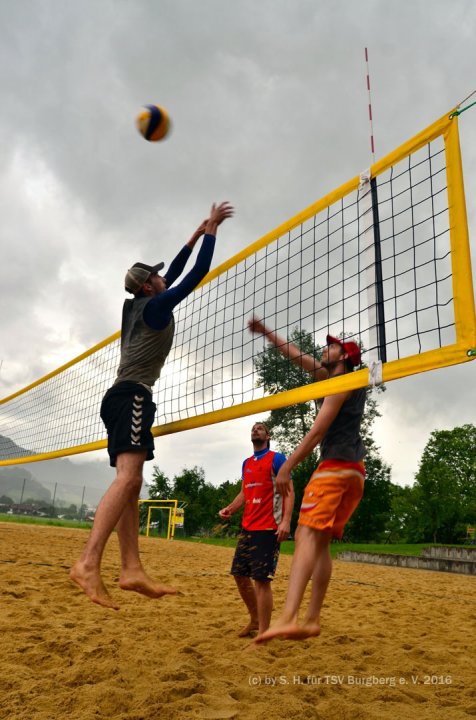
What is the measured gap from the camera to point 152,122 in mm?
3834

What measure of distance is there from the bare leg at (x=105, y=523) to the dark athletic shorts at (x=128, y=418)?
0.05m

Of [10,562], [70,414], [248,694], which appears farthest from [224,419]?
[70,414]

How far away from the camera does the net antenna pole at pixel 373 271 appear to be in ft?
9.16

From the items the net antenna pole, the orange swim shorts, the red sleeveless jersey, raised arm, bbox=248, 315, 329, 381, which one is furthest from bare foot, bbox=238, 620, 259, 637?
the net antenna pole

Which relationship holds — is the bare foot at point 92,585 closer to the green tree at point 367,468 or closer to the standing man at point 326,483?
the standing man at point 326,483

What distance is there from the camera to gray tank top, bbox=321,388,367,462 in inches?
110

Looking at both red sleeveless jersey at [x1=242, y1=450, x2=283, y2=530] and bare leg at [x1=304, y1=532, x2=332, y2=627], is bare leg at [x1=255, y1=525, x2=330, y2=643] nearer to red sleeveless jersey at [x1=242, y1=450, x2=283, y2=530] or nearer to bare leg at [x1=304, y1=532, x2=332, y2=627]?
Answer: bare leg at [x1=304, y1=532, x2=332, y2=627]

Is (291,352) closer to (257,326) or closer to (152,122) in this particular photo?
(257,326)

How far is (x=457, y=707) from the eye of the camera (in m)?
2.51

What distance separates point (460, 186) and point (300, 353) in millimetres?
1259

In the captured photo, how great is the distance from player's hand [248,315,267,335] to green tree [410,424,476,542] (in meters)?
24.8

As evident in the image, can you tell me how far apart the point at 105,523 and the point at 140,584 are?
0.39 meters

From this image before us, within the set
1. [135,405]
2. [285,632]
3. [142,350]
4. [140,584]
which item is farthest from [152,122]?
[285,632]

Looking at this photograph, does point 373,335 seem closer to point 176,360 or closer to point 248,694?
point 248,694
